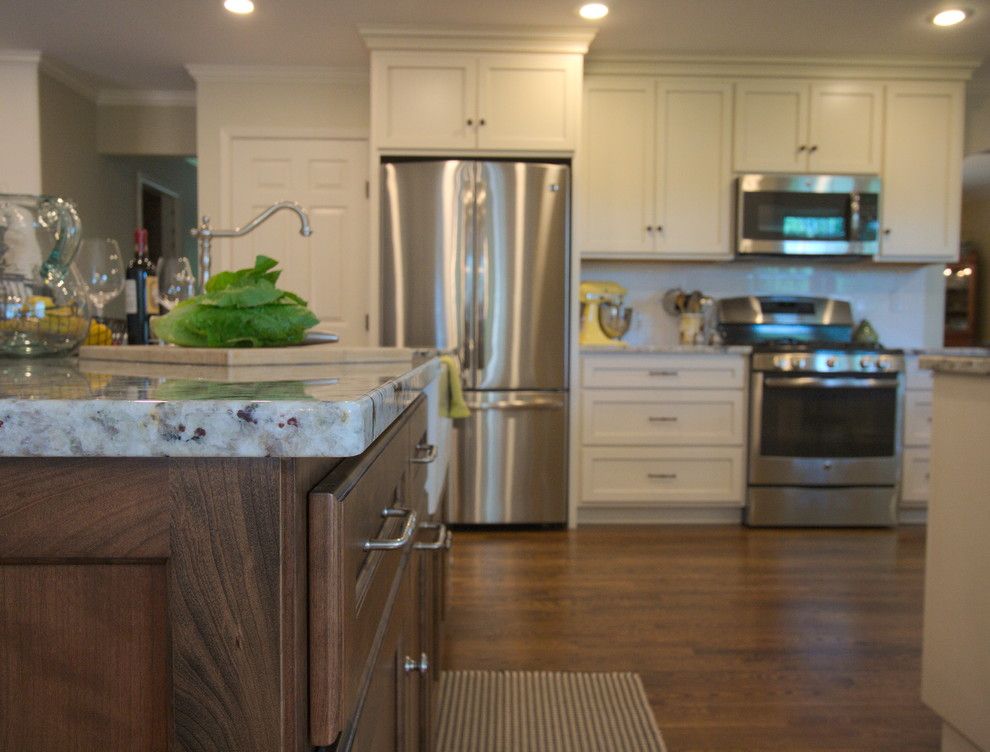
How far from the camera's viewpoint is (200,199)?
4117 mm

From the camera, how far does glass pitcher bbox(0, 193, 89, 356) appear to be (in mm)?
1087

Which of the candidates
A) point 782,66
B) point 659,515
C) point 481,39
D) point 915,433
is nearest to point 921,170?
point 782,66

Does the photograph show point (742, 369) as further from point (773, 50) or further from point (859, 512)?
point (773, 50)

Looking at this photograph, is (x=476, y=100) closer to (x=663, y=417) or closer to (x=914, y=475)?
(x=663, y=417)

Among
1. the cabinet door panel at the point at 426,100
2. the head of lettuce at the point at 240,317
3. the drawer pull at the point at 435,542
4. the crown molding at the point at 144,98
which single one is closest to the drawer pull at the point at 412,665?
the drawer pull at the point at 435,542

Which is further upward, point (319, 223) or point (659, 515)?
point (319, 223)

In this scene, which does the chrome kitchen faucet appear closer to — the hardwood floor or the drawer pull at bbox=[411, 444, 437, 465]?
the drawer pull at bbox=[411, 444, 437, 465]

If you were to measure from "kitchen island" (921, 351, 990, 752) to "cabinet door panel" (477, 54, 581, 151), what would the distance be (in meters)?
2.38

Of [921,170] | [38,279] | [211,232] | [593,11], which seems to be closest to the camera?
[38,279]

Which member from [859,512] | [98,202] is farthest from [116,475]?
[98,202]

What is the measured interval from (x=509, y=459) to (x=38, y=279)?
2664 millimetres

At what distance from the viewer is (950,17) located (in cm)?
335

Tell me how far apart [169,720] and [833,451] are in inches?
145

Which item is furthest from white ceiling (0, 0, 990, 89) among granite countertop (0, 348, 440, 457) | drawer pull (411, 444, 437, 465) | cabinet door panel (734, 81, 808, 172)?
granite countertop (0, 348, 440, 457)
